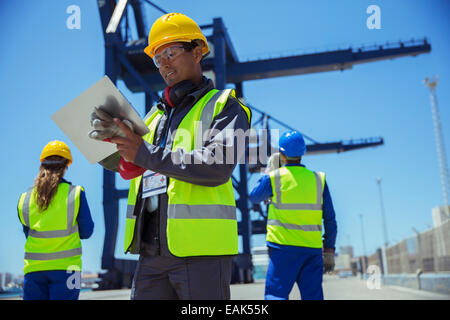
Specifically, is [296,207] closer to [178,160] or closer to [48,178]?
[48,178]

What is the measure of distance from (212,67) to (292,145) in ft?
Result: 59.5

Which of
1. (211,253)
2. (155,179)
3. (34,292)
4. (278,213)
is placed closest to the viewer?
(211,253)

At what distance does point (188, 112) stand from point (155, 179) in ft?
0.99

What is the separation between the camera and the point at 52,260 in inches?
118

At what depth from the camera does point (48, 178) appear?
3.17 metres

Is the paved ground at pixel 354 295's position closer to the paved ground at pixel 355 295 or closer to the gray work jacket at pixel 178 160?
the paved ground at pixel 355 295

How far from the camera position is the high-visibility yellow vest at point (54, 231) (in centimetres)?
300

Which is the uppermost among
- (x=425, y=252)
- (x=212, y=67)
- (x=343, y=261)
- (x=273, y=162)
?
(x=212, y=67)

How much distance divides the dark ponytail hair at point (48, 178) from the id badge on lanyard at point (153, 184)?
5.12 feet

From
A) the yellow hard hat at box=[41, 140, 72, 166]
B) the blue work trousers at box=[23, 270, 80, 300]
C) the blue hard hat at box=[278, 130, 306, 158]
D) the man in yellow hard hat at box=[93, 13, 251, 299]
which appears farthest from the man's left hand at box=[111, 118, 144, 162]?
the blue hard hat at box=[278, 130, 306, 158]

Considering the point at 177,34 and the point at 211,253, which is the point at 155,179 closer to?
the point at 211,253

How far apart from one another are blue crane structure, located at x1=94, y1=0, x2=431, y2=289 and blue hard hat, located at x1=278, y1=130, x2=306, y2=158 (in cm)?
1447

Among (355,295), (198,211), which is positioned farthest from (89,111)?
(355,295)
